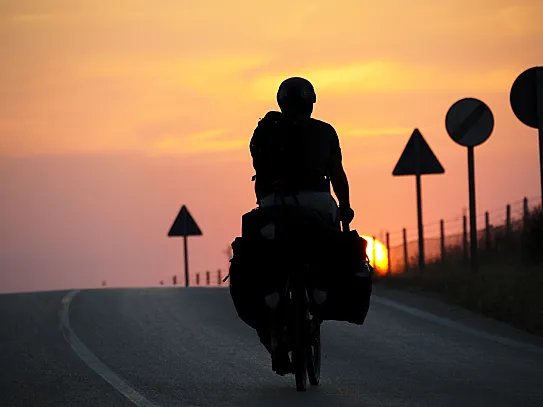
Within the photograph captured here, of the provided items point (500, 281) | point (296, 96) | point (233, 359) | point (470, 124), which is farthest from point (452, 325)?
point (296, 96)

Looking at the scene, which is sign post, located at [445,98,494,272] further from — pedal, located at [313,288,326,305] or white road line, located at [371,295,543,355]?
pedal, located at [313,288,326,305]

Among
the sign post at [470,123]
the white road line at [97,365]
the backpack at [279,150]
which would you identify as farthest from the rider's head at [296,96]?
the sign post at [470,123]

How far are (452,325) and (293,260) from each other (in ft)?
23.2

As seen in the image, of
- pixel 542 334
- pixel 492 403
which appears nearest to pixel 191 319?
pixel 542 334

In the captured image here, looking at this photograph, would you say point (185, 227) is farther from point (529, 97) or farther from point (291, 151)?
point (291, 151)

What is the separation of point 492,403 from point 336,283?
1.53 meters

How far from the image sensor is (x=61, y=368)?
13.5m

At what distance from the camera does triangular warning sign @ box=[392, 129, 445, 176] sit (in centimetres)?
2752

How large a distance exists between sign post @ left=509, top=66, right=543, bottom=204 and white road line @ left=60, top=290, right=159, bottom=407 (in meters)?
6.51

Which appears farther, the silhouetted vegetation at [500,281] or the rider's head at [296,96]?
the silhouetted vegetation at [500,281]

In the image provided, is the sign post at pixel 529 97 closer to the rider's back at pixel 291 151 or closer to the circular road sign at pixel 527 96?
the circular road sign at pixel 527 96

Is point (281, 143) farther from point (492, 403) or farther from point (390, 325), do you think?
point (390, 325)

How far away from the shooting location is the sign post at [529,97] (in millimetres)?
19250

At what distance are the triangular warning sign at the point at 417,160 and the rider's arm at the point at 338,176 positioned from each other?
16070 millimetres
